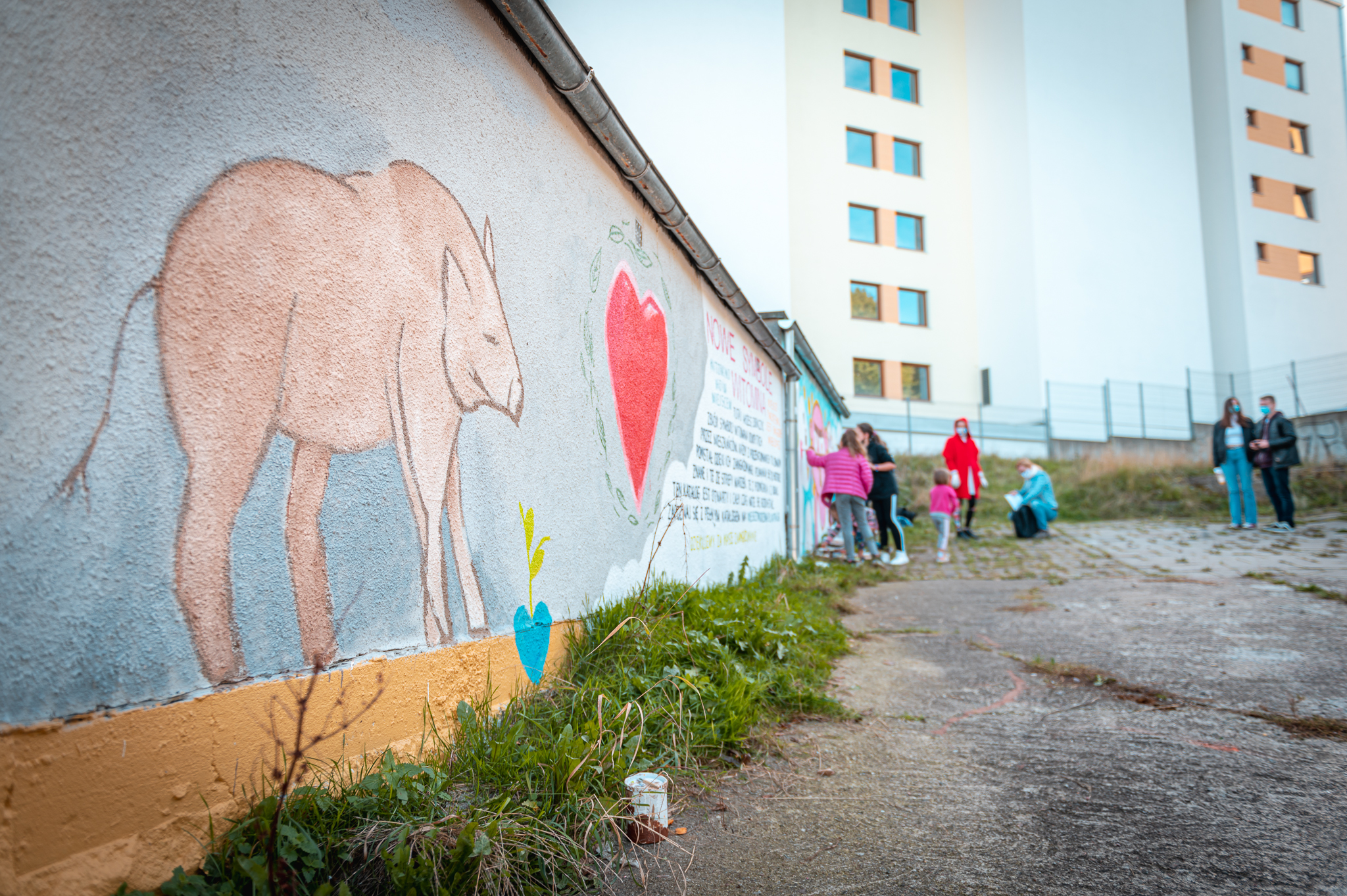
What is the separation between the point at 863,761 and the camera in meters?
2.73

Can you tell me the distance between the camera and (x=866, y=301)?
21.9 m

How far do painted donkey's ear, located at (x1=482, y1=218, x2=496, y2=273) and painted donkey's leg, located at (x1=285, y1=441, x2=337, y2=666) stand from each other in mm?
956

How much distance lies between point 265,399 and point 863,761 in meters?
2.31

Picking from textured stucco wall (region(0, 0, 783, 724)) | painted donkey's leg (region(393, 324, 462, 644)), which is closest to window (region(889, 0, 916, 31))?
textured stucco wall (region(0, 0, 783, 724))

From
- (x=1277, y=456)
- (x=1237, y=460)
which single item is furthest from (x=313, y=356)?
(x=1237, y=460)

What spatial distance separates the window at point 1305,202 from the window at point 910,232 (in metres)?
13.5

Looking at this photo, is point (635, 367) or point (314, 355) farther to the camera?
point (635, 367)

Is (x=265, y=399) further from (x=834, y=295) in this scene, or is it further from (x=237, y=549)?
(x=834, y=295)

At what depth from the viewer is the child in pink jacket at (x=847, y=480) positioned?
807 centimetres

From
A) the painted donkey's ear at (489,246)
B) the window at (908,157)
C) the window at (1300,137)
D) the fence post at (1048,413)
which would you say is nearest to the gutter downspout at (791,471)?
the painted donkey's ear at (489,246)

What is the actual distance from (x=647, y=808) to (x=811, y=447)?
862 cm

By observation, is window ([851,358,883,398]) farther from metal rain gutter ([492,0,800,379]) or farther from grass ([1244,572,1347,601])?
metal rain gutter ([492,0,800,379])

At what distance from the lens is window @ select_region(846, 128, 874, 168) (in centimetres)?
2203

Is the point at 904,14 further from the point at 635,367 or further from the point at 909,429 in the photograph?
the point at 635,367
